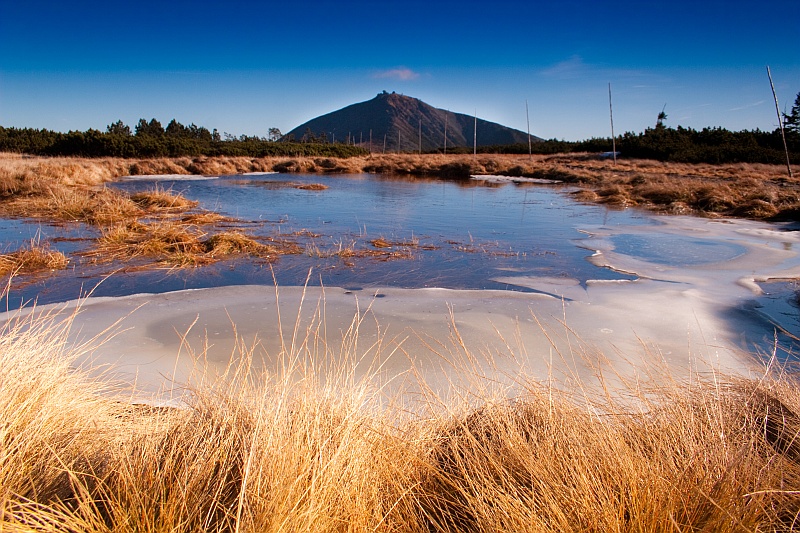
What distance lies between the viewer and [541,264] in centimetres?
809

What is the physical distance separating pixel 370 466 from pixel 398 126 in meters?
175

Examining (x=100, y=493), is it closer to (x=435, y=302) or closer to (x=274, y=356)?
(x=274, y=356)

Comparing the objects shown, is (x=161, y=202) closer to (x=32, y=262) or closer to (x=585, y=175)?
(x=32, y=262)

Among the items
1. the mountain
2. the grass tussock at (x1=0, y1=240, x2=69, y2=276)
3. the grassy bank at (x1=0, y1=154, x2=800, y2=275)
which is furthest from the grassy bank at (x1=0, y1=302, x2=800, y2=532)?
the mountain

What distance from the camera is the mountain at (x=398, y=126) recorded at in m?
169

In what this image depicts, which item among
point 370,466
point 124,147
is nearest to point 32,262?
point 370,466

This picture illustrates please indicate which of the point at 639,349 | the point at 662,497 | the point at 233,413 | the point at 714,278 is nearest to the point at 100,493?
the point at 233,413

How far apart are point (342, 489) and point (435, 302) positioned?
13.1ft

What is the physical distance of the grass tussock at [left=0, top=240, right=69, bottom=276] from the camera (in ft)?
22.3

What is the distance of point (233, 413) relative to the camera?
218 cm

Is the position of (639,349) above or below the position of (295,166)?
below

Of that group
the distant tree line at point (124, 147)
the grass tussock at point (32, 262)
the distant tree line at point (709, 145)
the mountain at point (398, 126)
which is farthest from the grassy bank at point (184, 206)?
the mountain at point (398, 126)

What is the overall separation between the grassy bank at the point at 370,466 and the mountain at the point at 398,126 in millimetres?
160805

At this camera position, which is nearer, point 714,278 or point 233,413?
point 233,413
